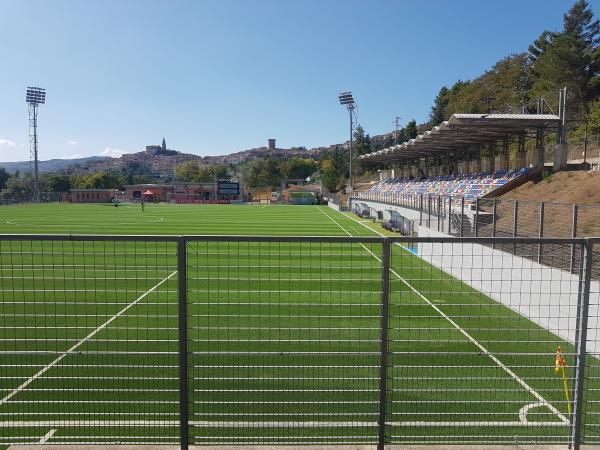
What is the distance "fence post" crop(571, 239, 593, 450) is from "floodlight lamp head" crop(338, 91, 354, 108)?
8021cm

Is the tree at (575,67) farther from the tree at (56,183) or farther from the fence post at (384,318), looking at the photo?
the tree at (56,183)

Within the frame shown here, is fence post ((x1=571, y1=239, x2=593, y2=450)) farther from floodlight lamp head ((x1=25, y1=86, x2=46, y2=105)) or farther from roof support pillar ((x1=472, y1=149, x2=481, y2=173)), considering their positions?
floodlight lamp head ((x1=25, y1=86, x2=46, y2=105))

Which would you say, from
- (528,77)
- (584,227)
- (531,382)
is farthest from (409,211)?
(528,77)

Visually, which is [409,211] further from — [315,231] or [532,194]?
[532,194]

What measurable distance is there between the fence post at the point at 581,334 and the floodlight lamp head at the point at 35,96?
99.1 m

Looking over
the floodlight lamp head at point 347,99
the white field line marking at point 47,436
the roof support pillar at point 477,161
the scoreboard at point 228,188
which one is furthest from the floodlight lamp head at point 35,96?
the white field line marking at point 47,436

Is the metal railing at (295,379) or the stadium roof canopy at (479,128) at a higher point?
the stadium roof canopy at (479,128)

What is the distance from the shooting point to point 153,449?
12.5ft

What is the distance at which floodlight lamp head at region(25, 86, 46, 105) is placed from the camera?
86.2 meters

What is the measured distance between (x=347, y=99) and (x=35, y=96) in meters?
55.8

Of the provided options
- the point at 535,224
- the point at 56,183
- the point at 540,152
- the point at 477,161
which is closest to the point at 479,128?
the point at 540,152

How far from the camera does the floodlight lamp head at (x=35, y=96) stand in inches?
3396

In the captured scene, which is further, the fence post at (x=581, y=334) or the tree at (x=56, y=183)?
the tree at (x=56, y=183)

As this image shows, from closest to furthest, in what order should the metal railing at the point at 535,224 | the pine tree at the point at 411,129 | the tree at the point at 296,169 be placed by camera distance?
1. the metal railing at the point at 535,224
2. the pine tree at the point at 411,129
3. the tree at the point at 296,169
